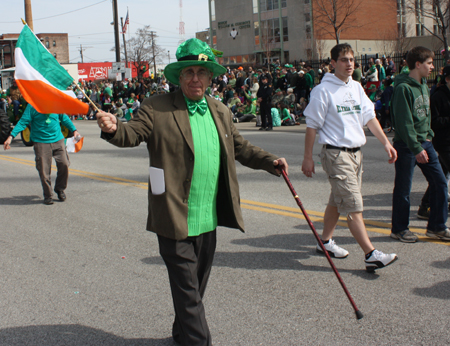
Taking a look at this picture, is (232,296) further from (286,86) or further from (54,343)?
(286,86)

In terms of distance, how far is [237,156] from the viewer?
3.63m

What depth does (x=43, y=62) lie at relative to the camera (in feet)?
11.5

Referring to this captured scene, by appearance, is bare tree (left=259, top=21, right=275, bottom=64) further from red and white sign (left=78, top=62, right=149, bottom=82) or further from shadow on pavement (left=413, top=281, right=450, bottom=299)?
shadow on pavement (left=413, top=281, right=450, bottom=299)

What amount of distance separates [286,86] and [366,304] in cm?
2058

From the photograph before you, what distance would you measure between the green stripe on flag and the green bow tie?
2.78ft

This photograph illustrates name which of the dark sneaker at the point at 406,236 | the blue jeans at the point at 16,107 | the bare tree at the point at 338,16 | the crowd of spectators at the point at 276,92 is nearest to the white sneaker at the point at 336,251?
the dark sneaker at the point at 406,236

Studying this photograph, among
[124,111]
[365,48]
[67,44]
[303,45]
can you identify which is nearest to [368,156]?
[124,111]

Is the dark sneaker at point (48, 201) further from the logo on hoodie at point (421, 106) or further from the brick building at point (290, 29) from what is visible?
the brick building at point (290, 29)

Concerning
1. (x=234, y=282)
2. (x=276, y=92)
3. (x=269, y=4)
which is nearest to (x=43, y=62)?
(x=234, y=282)

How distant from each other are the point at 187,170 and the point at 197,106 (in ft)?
1.37

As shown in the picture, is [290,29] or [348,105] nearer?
[348,105]

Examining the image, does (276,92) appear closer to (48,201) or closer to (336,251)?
(48,201)

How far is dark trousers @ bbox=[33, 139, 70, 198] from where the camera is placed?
8.38 metres

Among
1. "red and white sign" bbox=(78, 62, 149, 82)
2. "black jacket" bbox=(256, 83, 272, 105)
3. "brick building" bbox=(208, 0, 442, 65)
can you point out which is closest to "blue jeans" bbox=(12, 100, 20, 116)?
"black jacket" bbox=(256, 83, 272, 105)
